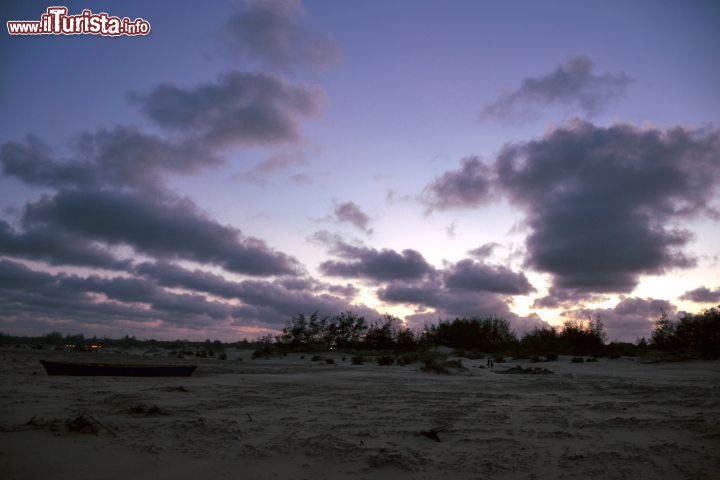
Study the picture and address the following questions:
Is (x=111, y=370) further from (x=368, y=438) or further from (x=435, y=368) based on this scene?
(x=368, y=438)

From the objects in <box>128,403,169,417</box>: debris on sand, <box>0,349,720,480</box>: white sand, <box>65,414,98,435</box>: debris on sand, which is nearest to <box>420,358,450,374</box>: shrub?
<box>0,349,720,480</box>: white sand

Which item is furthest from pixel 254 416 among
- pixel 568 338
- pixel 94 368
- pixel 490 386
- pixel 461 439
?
pixel 568 338

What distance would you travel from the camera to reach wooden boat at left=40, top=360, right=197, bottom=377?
1509 cm

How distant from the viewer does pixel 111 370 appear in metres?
15.5

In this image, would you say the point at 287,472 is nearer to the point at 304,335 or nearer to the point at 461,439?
the point at 461,439

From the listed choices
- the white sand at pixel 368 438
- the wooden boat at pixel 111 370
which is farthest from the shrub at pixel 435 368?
the wooden boat at pixel 111 370

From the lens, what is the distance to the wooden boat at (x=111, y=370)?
49.5 feet

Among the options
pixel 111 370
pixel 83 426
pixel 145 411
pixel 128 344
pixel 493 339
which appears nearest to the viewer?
pixel 83 426

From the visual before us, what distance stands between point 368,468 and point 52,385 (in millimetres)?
11241

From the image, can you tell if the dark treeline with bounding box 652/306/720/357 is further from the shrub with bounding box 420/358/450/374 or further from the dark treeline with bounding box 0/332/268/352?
the dark treeline with bounding box 0/332/268/352

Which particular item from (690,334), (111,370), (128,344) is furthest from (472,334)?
(128,344)

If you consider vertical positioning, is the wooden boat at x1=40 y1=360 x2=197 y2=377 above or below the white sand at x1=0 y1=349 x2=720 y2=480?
below

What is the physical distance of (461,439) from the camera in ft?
18.9

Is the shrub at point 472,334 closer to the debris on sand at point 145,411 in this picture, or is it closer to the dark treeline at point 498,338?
the dark treeline at point 498,338
